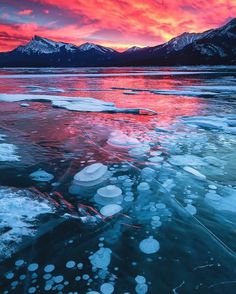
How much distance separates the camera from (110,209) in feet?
10.2

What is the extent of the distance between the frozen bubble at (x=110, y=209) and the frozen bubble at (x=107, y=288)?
3.19 feet

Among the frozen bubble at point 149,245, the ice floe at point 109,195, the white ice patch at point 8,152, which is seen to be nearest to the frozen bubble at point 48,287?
the frozen bubble at point 149,245

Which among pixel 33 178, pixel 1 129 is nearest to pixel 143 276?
pixel 33 178

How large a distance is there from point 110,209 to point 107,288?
1125 millimetres

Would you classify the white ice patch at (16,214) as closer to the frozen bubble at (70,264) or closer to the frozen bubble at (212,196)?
the frozen bubble at (70,264)

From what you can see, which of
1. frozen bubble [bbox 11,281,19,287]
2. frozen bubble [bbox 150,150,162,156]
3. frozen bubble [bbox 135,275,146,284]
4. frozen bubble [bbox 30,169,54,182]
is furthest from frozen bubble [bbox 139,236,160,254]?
frozen bubble [bbox 150,150,162,156]

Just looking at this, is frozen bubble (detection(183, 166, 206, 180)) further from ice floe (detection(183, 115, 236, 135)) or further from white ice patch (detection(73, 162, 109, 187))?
ice floe (detection(183, 115, 236, 135))

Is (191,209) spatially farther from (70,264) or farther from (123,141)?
(123,141)

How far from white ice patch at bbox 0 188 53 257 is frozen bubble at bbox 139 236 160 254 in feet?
3.68

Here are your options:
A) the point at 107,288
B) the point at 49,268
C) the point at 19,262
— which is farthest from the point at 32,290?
the point at 107,288

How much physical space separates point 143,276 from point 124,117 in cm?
689

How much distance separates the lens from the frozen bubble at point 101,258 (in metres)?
2.27

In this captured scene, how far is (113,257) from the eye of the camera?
2.37m

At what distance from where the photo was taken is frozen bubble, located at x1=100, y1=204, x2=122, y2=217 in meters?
3.01
